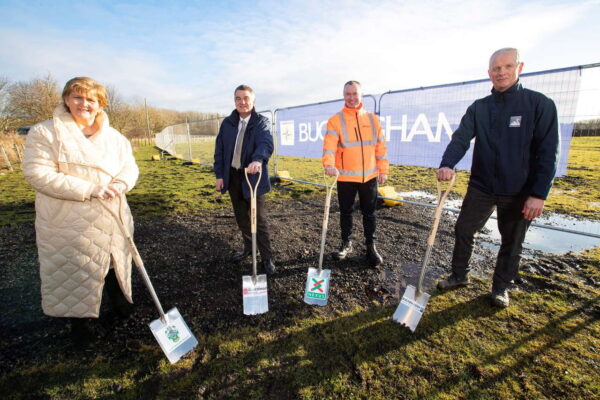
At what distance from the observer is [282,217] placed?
17.6 ft

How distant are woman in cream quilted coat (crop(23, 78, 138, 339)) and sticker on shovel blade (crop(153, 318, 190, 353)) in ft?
1.86

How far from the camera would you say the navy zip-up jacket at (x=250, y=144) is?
3055 mm

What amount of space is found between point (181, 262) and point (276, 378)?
225 cm

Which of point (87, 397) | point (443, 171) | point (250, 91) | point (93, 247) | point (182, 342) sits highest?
point (250, 91)

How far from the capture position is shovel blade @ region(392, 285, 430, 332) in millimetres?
2371

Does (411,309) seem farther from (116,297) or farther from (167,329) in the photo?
(116,297)

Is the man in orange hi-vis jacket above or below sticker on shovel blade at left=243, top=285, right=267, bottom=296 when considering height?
above

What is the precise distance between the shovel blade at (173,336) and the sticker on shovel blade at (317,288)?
3.61ft

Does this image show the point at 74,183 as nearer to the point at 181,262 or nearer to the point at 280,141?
the point at 181,262

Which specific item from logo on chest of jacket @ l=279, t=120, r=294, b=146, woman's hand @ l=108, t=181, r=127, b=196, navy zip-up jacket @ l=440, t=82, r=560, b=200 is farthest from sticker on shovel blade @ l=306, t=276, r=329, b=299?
logo on chest of jacket @ l=279, t=120, r=294, b=146

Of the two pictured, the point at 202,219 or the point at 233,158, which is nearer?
the point at 233,158

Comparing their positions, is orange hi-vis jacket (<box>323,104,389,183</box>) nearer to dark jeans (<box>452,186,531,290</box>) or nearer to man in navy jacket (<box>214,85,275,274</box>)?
man in navy jacket (<box>214,85,275,274</box>)

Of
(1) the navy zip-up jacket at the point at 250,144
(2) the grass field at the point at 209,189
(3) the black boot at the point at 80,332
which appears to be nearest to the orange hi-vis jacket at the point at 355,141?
(1) the navy zip-up jacket at the point at 250,144

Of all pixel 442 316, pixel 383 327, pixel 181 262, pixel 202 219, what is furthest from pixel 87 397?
pixel 202 219
